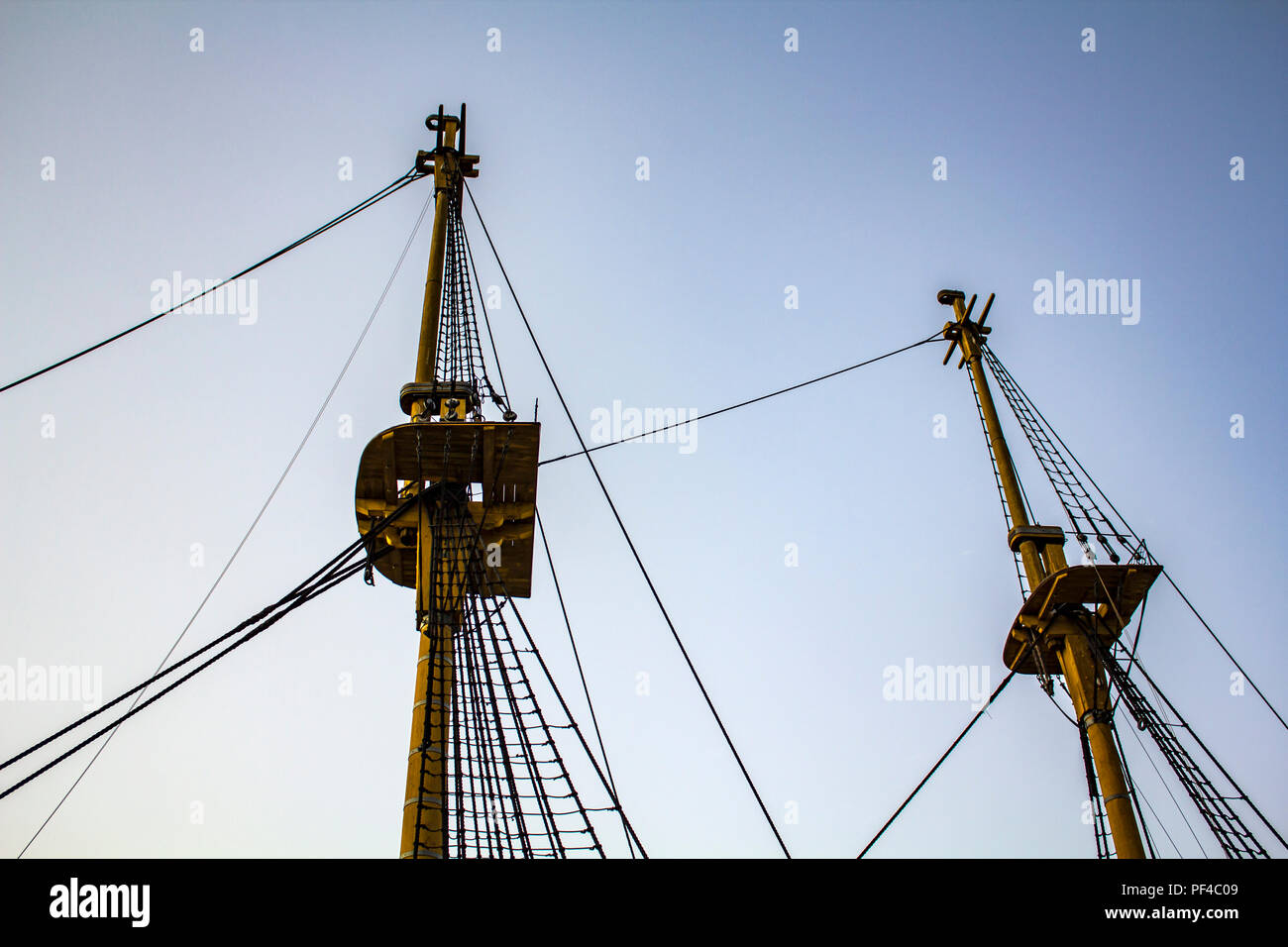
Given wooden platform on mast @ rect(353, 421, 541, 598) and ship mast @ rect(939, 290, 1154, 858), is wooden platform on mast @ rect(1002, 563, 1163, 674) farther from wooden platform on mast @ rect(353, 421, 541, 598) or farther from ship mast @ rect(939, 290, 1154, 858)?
wooden platform on mast @ rect(353, 421, 541, 598)

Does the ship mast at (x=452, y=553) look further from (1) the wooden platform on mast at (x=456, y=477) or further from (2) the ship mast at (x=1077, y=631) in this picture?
(2) the ship mast at (x=1077, y=631)

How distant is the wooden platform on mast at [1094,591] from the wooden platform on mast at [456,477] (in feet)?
28.2

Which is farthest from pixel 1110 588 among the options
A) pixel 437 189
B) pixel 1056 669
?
pixel 437 189

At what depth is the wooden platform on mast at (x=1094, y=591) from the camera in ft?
47.8

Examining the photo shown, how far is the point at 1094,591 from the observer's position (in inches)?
582

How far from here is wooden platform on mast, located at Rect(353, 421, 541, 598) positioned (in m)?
10.1

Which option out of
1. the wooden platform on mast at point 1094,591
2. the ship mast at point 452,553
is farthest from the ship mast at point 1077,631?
the ship mast at point 452,553

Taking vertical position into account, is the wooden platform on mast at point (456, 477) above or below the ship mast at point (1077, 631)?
above

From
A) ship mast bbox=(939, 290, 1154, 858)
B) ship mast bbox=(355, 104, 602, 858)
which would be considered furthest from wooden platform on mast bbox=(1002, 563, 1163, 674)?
ship mast bbox=(355, 104, 602, 858)

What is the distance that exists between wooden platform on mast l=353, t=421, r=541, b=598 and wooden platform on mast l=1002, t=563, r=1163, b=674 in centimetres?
858
